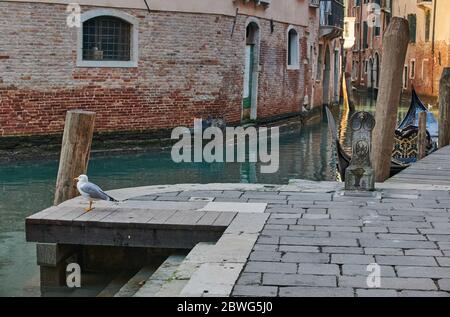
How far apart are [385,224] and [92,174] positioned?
20.9 feet

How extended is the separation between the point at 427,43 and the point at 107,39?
2034 centimetres

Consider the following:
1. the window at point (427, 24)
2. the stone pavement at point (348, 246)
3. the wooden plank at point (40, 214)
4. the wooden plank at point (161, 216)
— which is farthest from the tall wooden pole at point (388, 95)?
the window at point (427, 24)

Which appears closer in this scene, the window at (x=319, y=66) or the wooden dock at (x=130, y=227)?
the wooden dock at (x=130, y=227)

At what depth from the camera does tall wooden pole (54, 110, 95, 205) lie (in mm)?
6559

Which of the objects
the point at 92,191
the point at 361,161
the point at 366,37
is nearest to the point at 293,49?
the point at 361,161

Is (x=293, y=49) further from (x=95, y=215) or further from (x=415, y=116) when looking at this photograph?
(x=95, y=215)

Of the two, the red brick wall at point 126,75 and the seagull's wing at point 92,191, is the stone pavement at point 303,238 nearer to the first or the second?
the seagull's wing at point 92,191

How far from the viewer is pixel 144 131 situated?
13758mm

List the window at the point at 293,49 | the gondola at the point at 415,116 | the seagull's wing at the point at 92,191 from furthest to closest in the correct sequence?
the window at the point at 293,49 → the gondola at the point at 415,116 → the seagull's wing at the point at 92,191

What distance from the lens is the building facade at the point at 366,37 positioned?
41.2m

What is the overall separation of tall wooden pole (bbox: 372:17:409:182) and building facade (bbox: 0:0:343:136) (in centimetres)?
607

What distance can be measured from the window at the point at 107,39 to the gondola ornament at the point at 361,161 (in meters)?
7.17

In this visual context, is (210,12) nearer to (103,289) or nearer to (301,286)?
(103,289)

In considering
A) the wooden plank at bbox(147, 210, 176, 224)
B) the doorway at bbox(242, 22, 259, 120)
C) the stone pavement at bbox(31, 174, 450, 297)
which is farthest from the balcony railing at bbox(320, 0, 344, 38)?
the wooden plank at bbox(147, 210, 176, 224)
